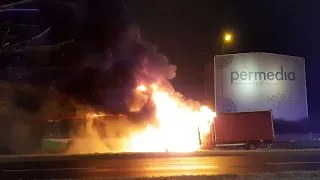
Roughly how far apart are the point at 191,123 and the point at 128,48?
740 centimetres

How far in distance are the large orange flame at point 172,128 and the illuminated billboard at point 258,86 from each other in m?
9.34

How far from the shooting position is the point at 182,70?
4609 centimetres

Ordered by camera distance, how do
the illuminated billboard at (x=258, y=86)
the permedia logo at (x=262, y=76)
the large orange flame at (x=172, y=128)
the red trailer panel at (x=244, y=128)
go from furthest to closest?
the permedia logo at (x=262, y=76) → the illuminated billboard at (x=258, y=86) → the red trailer panel at (x=244, y=128) → the large orange flame at (x=172, y=128)

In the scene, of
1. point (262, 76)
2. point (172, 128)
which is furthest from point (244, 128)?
point (262, 76)

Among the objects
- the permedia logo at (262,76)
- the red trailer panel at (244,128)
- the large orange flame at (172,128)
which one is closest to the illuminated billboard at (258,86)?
the permedia logo at (262,76)

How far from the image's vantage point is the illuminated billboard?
3881 cm

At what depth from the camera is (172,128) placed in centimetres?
2883

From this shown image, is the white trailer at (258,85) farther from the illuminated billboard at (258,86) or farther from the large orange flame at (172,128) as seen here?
the large orange flame at (172,128)

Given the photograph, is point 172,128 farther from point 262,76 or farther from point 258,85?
point 262,76

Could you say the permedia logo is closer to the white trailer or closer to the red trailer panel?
the white trailer

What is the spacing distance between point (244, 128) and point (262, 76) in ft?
38.8

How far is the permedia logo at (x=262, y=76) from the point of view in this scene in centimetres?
3900

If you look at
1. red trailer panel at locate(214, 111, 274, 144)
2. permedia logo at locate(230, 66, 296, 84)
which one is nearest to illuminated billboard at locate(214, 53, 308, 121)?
permedia logo at locate(230, 66, 296, 84)

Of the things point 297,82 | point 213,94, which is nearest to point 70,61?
point 213,94
